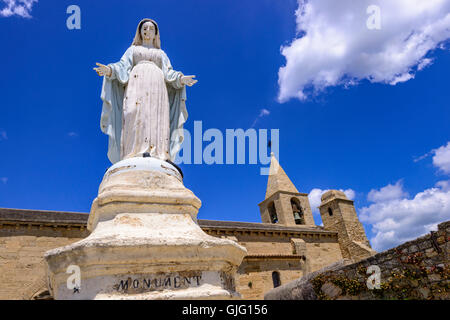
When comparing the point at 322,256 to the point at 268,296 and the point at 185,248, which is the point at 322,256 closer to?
the point at 268,296

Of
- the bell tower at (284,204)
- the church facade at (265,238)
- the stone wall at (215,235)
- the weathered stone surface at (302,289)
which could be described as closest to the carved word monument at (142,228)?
the weathered stone surface at (302,289)

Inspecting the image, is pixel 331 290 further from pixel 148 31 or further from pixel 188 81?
pixel 148 31

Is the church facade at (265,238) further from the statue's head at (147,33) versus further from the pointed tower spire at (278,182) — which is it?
the statue's head at (147,33)

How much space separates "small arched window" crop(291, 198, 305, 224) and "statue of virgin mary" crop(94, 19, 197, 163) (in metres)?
26.4

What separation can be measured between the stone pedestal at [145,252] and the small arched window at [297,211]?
2747cm

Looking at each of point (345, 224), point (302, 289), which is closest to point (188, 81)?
point (302, 289)

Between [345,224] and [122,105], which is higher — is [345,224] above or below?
above

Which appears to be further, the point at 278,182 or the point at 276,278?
the point at 278,182

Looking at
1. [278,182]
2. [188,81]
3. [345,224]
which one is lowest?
[188,81]

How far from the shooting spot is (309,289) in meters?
6.29

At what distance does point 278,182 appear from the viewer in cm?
2930

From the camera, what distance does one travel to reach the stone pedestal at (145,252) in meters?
2.00

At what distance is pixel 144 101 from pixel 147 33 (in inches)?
53.1

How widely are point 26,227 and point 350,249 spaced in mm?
23915
